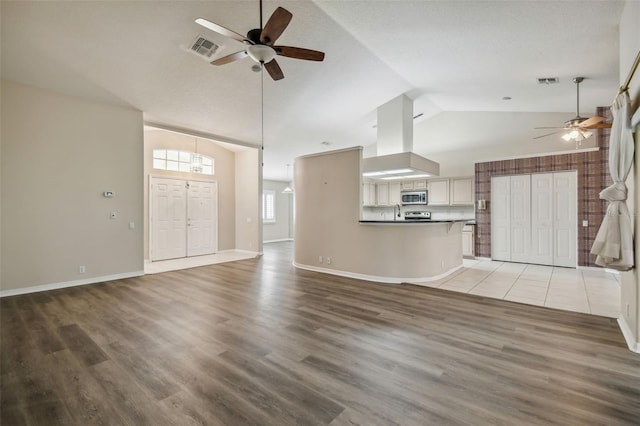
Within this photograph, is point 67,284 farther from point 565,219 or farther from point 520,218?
point 565,219

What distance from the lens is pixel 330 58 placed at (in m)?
4.64

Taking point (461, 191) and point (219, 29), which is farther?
point (461, 191)

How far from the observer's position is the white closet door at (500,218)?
279 inches

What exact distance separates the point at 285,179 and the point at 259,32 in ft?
31.4

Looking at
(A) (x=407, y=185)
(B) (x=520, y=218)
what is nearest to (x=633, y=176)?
(B) (x=520, y=218)

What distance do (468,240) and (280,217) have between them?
24.5 ft

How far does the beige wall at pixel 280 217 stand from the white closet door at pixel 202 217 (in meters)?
3.33

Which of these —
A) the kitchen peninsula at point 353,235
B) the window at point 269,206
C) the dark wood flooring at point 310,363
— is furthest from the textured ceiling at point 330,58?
the window at point 269,206

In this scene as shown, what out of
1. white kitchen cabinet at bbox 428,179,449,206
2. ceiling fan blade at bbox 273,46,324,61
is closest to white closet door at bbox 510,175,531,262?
white kitchen cabinet at bbox 428,179,449,206

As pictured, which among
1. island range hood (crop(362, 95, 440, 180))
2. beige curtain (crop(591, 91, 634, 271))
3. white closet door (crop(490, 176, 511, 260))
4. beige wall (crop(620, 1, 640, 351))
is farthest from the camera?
white closet door (crop(490, 176, 511, 260))

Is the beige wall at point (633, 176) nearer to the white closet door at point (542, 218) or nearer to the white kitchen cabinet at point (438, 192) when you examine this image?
the white closet door at point (542, 218)

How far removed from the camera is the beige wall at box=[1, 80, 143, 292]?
427 cm

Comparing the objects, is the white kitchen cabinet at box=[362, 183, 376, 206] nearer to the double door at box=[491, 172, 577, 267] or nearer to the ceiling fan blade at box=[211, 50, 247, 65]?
the double door at box=[491, 172, 577, 267]

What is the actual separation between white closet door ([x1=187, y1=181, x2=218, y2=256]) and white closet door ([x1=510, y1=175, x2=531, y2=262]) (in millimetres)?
8224
